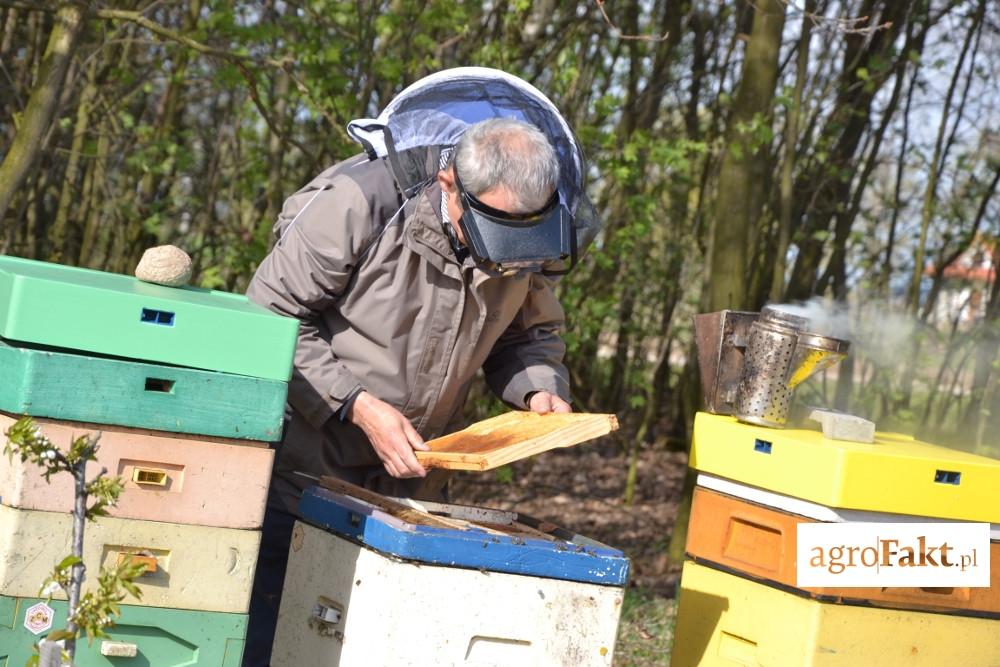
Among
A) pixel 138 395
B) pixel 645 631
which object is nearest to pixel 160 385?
pixel 138 395

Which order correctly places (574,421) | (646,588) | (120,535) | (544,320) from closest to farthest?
(120,535) → (574,421) → (544,320) → (646,588)

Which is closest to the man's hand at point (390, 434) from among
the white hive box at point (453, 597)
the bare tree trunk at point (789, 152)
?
the white hive box at point (453, 597)

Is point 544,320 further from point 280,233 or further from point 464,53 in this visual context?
point 464,53

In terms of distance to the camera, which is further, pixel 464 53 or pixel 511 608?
pixel 464 53

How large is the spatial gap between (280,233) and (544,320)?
734 millimetres

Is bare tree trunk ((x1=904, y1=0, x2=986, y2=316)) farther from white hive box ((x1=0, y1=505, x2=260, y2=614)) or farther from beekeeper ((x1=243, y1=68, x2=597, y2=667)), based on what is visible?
white hive box ((x1=0, y1=505, x2=260, y2=614))

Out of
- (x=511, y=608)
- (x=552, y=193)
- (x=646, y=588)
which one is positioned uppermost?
(x=552, y=193)

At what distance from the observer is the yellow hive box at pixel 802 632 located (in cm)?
242

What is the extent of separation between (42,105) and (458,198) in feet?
6.25

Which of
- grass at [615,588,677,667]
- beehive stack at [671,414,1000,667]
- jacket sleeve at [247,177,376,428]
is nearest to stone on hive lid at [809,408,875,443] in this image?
beehive stack at [671,414,1000,667]

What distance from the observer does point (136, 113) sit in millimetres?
7582

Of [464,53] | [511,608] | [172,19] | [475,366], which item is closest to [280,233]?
[475,366]

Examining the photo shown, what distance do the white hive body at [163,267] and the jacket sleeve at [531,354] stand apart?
2.96ft

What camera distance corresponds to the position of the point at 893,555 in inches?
97.0
